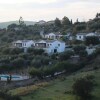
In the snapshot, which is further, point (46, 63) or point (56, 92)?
point (46, 63)

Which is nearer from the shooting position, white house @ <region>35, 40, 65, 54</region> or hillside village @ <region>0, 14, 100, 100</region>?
hillside village @ <region>0, 14, 100, 100</region>

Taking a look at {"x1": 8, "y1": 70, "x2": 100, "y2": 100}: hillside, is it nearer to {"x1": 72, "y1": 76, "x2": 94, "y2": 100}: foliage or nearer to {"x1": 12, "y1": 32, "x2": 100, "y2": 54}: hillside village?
{"x1": 72, "y1": 76, "x2": 94, "y2": 100}: foliage

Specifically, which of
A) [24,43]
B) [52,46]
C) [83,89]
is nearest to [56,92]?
[83,89]

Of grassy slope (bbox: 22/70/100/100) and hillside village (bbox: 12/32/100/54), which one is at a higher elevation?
hillside village (bbox: 12/32/100/54)

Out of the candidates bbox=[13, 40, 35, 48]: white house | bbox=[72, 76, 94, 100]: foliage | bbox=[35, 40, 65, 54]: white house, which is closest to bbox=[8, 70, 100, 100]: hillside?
bbox=[72, 76, 94, 100]: foliage

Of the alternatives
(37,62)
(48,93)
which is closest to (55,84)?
(48,93)

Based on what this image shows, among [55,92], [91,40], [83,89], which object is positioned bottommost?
[55,92]

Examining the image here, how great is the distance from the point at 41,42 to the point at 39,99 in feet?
130

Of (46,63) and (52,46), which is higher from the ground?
(52,46)

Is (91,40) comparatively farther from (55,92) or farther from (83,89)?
(83,89)

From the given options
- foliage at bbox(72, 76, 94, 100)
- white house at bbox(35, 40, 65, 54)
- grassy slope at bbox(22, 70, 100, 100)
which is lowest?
grassy slope at bbox(22, 70, 100, 100)

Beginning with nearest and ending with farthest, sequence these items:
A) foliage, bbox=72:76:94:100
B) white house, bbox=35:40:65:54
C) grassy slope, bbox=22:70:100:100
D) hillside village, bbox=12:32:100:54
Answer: grassy slope, bbox=22:70:100:100 → foliage, bbox=72:76:94:100 → white house, bbox=35:40:65:54 → hillside village, bbox=12:32:100:54

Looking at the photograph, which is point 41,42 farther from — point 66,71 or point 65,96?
point 65,96

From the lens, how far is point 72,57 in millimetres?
56062
